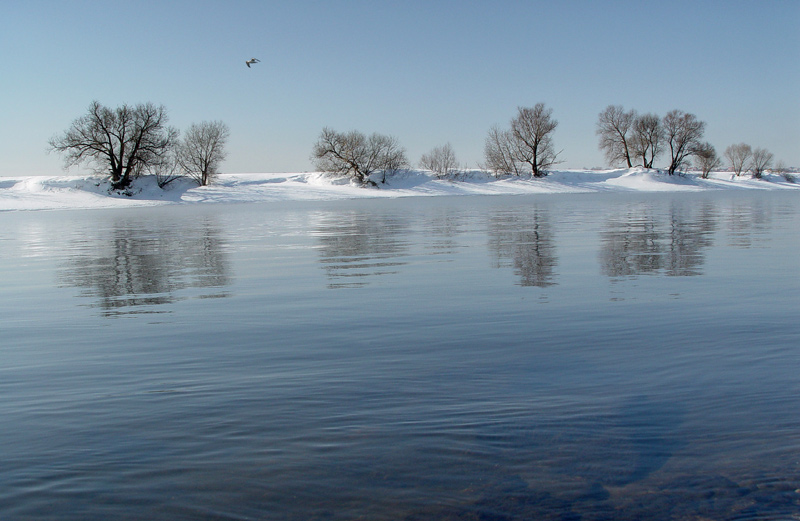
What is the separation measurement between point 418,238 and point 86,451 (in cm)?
1359

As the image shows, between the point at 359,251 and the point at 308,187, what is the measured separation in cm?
5503

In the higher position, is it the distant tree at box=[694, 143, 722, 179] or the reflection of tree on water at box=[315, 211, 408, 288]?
the distant tree at box=[694, 143, 722, 179]

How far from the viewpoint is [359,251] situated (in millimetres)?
13852

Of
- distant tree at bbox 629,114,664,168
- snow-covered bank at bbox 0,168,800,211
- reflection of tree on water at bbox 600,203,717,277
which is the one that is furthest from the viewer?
distant tree at bbox 629,114,664,168

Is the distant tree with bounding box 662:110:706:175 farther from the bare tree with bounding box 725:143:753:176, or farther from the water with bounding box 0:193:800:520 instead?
the water with bounding box 0:193:800:520

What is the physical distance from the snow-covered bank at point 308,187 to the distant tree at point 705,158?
4.84 feet


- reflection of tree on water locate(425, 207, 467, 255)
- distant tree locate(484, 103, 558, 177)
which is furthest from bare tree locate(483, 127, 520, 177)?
reflection of tree on water locate(425, 207, 467, 255)

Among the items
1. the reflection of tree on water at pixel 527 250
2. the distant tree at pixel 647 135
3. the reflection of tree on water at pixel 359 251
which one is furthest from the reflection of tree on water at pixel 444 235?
the distant tree at pixel 647 135

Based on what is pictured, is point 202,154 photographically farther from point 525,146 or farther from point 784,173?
point 784,173

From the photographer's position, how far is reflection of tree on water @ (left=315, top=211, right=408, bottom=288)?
33.7 feet

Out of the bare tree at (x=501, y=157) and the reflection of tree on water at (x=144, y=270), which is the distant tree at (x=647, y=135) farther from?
the reflection of tree on water at (x=144, y=270)

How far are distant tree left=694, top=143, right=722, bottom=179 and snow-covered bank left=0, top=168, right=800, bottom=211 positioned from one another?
4.84 ft

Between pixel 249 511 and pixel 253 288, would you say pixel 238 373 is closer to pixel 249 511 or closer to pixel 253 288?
pixel 249 511

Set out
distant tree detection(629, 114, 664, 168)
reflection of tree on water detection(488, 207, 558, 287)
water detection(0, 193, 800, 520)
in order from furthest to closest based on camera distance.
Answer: distant tree detection(629, 114, 664, 168) < reflection of tree on water detection(488, 207, 558, 287) < water detection(0, 193, 800, 520)
